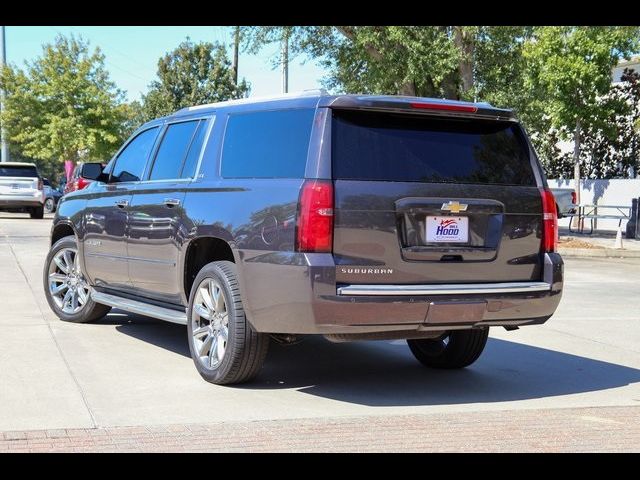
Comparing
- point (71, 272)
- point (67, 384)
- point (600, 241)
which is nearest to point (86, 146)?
point (600, 241)

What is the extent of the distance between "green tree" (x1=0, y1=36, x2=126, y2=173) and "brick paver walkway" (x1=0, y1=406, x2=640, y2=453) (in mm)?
41584

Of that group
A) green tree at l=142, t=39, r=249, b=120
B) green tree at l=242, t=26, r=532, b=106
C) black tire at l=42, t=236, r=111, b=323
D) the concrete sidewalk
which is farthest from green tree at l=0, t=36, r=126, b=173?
black tire at l=42, t=236, r=111, b=323

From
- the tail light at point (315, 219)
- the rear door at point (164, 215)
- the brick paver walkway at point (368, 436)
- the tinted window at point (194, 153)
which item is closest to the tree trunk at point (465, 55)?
the rear door at point (164, 215)

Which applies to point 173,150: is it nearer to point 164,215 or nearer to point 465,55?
point 164,215

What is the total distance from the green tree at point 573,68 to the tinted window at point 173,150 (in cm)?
1872

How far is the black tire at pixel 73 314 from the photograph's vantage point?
29.1 feet

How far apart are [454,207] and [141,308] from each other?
2.88 m

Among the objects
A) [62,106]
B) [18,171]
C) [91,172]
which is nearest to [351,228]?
[91,172]

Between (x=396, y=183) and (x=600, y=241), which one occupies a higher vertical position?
(x=396, y=183)

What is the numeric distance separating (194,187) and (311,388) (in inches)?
67.9

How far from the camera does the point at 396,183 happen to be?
593 cm

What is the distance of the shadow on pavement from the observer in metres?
6.47

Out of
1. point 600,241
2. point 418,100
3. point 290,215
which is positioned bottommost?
point 600,241
